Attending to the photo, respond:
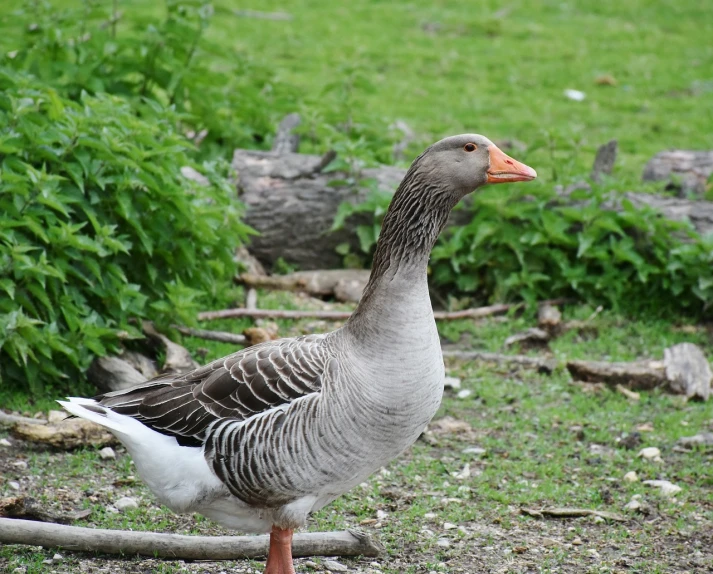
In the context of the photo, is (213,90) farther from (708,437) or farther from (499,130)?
(708,437)

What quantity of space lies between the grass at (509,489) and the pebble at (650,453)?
48mm

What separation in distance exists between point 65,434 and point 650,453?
11.8 feet

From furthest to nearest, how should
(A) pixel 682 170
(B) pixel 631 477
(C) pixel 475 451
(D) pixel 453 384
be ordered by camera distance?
1. (A) pixel 682 170
2. (D) pixel 453 384
3. (C) pixel 475 451
4. (B) pixel 631 477

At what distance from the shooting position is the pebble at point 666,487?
221 inches

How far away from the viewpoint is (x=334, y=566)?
4688 mm

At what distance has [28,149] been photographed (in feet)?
19.5

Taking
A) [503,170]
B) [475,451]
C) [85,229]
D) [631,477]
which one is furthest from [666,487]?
[85,229]

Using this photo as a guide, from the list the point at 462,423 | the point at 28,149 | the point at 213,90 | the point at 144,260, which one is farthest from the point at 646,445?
the point at 213,90

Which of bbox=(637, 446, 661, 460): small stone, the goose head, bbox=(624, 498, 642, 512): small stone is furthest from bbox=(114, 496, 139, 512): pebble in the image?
bbox=(637, 446, 661, 460): small stone

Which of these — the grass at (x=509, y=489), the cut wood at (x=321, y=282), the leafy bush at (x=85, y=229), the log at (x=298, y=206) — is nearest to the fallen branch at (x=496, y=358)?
the grass at (x=509, y=489)

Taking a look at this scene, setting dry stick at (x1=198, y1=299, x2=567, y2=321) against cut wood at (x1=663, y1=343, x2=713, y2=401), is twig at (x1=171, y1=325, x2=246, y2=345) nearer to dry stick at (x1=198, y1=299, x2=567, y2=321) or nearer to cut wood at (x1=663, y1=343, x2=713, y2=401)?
dry stick at (x1=198, y1=299, x2=567, y2=321)

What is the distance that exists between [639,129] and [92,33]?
7402mm

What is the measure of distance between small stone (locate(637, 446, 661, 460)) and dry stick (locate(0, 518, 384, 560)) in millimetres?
2188

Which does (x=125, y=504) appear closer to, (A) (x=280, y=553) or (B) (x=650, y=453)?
(A) (x=280, y=553)
